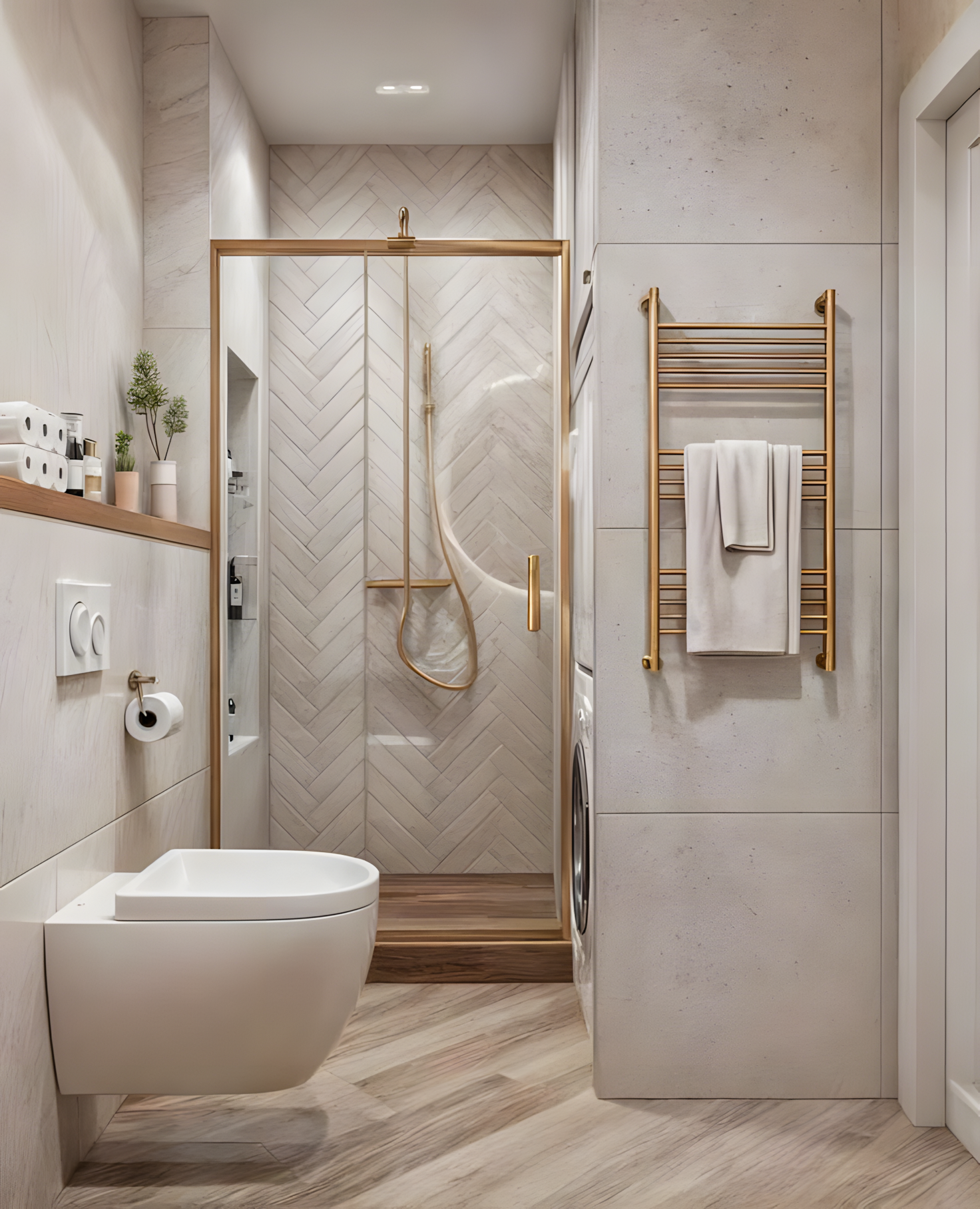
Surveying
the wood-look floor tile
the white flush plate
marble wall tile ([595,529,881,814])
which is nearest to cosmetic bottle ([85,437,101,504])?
the white flush plate

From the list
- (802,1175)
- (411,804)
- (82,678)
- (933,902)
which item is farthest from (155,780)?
(933,902)

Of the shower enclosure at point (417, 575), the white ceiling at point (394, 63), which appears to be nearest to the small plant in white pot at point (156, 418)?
the shower enclosure at point (417, 575)

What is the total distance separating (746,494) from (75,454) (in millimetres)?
1434

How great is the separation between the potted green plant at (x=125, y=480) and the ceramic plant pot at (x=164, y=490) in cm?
19

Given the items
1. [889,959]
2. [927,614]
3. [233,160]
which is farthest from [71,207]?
[889,959]

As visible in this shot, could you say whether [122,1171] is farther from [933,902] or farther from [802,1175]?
[933,902]

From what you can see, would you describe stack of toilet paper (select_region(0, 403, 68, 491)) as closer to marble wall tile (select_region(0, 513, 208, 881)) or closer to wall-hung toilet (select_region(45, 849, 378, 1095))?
marble wall tile (select_region(0, 513, 208, 881))

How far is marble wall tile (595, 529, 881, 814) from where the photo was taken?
2150 millimetres

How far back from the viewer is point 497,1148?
1.95 meters

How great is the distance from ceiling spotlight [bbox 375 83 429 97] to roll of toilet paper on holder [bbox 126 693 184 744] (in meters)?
2.25

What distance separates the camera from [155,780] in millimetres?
2393

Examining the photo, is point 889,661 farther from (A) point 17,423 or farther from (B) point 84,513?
(A) point 17,423

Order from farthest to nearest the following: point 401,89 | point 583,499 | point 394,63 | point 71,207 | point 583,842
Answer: point 401,89, point 394,63, point 583,499, point 583,842, point 71,207

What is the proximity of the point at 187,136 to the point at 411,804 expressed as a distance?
2.05 m
